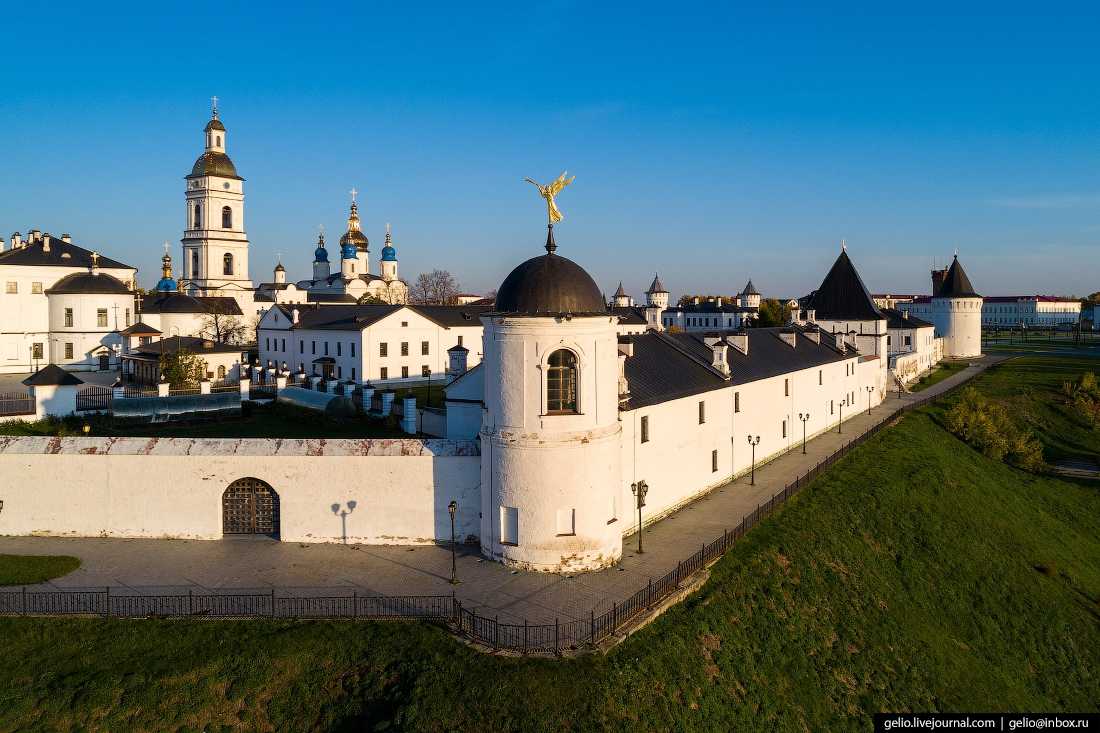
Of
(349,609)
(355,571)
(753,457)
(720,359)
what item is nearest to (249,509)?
(355,571)

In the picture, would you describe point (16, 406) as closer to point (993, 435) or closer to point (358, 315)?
point (358, 315)

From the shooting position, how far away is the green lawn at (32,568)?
51.0ft

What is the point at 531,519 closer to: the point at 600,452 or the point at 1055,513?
the point at 600,452

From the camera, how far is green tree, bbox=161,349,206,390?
3512cm

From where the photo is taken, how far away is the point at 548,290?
1673 cm

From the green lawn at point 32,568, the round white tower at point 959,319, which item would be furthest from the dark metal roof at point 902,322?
the green lawn at point 32,568

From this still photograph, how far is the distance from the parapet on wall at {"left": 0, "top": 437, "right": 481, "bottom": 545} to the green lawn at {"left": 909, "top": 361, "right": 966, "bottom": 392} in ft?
143

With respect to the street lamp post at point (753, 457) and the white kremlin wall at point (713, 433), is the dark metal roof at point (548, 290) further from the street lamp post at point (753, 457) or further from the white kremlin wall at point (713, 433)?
the street lamp post at point (753, 457)

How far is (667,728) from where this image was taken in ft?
39.8

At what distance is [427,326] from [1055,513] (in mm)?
36590

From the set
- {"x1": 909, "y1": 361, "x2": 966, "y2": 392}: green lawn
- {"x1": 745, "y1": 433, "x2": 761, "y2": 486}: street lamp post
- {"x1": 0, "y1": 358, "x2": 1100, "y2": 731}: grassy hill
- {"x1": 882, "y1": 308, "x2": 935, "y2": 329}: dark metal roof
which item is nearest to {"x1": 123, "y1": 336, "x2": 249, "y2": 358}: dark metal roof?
{"x1": 745, "y1": 433, "x2": 761, "y2": 486}: street lamp post

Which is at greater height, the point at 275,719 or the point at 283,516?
the point at 283,516

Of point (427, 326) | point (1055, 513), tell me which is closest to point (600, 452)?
point (1055, 513)

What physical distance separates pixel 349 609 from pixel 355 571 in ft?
6.93
